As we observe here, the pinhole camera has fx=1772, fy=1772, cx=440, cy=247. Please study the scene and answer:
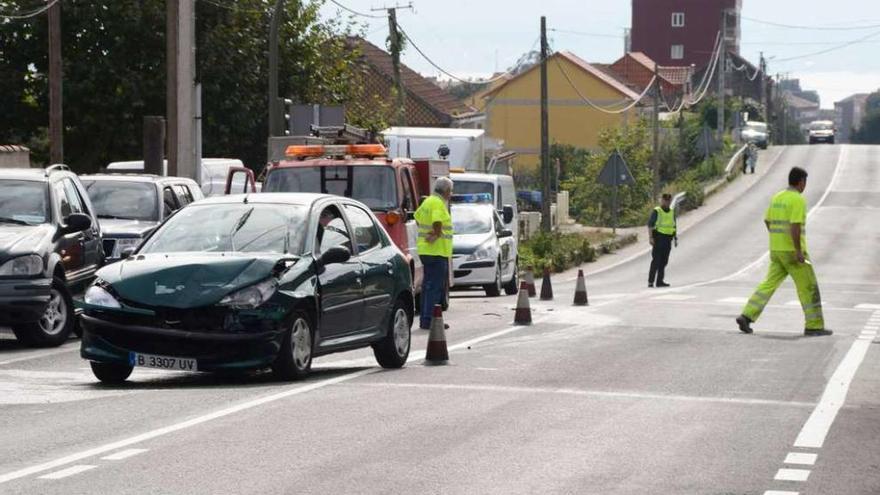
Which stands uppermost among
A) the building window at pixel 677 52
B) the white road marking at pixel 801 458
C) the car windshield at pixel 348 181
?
the building window at pixel 677 52

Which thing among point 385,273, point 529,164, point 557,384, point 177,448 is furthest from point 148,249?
point 529,164

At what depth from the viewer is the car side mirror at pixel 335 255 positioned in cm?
1391

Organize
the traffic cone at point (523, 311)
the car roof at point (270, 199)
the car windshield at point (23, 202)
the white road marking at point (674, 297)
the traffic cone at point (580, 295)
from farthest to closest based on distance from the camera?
the white road marking at point (674, 297), the traffic cone at point (580, 295), the traffic cone at point (523, 311), the car windshield at point (23, 202), the car roof at point (270, 199)

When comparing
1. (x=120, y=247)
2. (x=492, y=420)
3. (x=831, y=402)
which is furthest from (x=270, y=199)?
(x=120, y=247)

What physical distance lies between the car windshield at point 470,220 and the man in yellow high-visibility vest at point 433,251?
10.2 m

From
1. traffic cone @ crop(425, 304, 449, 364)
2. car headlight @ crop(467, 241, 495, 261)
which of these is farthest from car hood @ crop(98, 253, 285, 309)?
car headlight @ crop(467, 241, 495, 261)

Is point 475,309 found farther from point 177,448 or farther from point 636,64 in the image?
point 636,64

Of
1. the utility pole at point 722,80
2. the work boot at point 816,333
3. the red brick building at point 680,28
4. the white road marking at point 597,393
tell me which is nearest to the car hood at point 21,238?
the white road marking at point 597,393

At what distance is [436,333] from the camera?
50.5 feet

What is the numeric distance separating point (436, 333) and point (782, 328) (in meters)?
7.53

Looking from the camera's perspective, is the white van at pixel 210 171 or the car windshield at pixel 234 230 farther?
the white van at pixel 210 171

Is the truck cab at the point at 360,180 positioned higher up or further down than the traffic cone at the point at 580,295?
higher up

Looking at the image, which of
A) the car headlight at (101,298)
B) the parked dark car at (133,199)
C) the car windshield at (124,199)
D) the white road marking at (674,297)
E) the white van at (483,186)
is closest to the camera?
the car headlight at (101,298)

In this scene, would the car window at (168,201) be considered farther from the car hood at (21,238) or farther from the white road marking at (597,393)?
the white road marking at (597,393)
